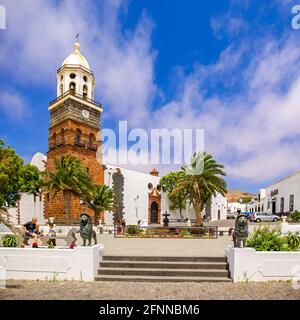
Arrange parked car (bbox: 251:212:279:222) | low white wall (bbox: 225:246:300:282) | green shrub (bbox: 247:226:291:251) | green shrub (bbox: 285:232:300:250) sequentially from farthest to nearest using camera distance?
parked car (bbox: 251:212:279:222), green shrub (bbox: 285:232:300:250), green shrub (bbox: 247:226:291:251), low white wall (bbox: 225:246:300:282)

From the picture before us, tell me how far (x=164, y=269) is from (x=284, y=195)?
40282mm

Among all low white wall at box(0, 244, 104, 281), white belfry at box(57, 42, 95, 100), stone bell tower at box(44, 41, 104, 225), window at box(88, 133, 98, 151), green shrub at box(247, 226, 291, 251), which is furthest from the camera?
window at box(88, 133, 98, 151)

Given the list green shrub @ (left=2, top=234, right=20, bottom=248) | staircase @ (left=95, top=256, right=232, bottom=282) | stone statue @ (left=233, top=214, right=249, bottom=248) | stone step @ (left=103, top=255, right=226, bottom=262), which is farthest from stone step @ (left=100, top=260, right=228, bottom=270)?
green shrub @ (left=2, top=234, right=20, bottom=248)

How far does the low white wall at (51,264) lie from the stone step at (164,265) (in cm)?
66

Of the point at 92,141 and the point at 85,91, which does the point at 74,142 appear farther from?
the point at 85,91

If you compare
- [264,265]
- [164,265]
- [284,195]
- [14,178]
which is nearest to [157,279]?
[164,265]

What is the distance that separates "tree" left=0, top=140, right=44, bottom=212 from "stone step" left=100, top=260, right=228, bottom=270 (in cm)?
1779

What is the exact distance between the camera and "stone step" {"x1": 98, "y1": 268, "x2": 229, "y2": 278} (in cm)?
766

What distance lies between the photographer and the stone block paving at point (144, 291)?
6.22 metres

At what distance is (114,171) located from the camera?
118 feet

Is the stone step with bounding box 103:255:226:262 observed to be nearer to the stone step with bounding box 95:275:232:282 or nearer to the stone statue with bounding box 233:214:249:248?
the stone step with bounding box 95:275:232:282

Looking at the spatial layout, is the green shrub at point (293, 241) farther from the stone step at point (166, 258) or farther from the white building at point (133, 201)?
the white building at point (133, 201)

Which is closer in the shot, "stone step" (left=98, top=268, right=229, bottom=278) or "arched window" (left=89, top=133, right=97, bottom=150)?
"stone step" (left=98, top=268, right=229, bottom=278)
